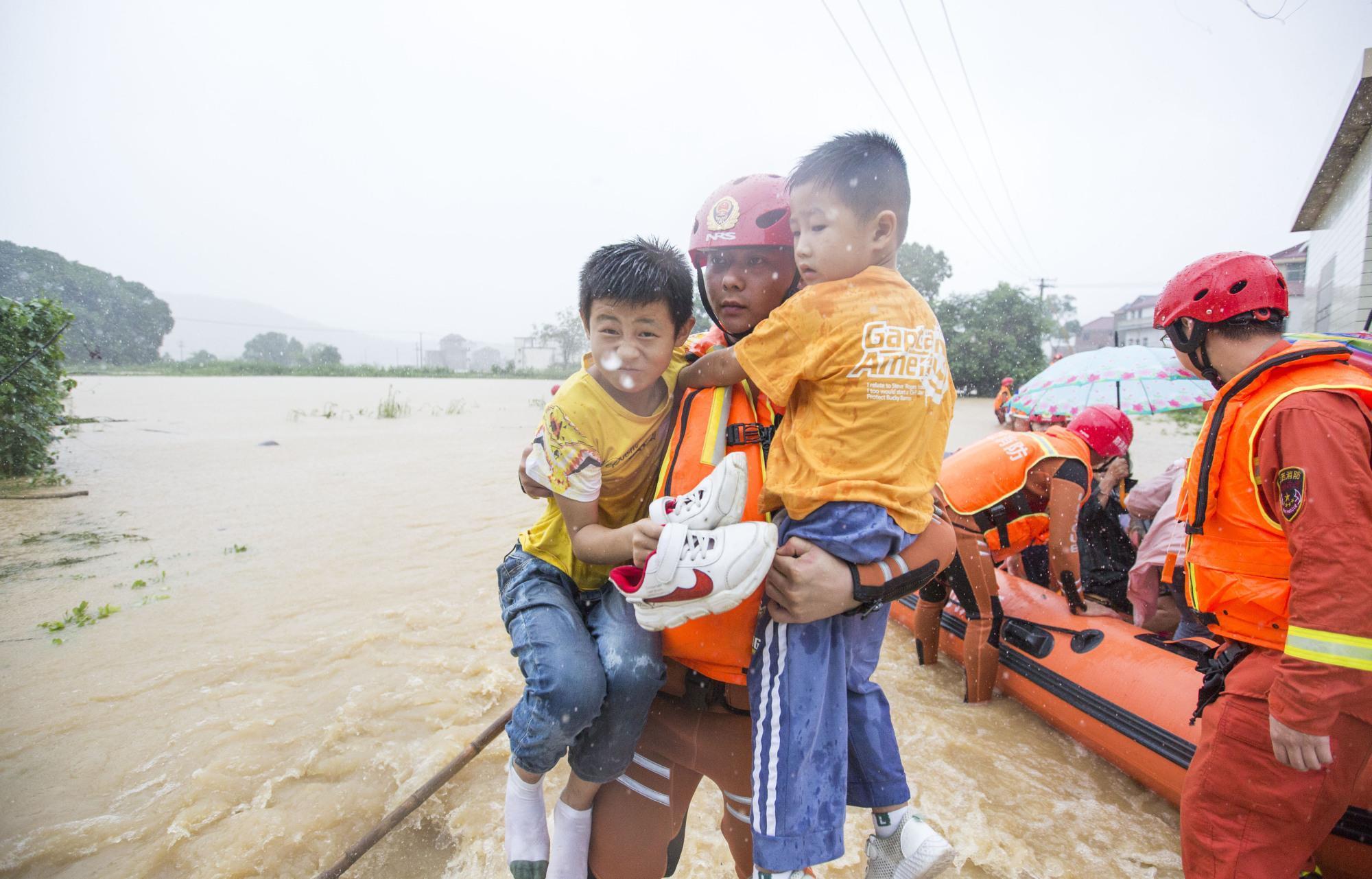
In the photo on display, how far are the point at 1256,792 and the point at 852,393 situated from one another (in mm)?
1753

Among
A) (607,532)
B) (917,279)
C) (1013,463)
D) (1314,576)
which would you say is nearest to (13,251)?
(607,532)

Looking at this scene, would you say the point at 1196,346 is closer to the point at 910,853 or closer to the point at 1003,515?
the point at 910,853

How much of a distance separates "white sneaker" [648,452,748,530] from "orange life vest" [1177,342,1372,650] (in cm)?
168

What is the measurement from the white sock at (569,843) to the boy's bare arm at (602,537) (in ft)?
2.74

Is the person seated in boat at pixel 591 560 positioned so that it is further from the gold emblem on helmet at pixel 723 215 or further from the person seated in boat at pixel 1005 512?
the person seated in boat at pixel 1005 512

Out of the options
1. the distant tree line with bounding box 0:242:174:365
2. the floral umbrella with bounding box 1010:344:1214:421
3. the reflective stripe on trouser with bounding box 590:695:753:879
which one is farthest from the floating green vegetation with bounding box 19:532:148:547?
the floral umbrella with bounding box 1010:344:1214:421

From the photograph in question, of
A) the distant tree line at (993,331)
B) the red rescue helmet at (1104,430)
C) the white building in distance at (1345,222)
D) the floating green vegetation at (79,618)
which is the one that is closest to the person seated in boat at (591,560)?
the red rescue helmet at (1104,430)

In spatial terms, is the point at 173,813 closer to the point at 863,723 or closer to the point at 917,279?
the point at 863,723

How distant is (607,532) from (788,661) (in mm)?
573

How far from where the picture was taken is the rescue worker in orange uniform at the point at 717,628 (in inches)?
68.1

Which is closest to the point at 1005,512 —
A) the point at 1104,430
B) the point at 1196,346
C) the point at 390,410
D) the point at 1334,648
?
the point at 1104,430

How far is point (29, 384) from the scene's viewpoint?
948 cm

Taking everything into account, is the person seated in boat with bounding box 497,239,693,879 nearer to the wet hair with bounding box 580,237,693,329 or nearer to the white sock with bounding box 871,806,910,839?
the wet hair with bounding box 580,237,693,329

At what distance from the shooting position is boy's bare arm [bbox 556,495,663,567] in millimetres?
1481
